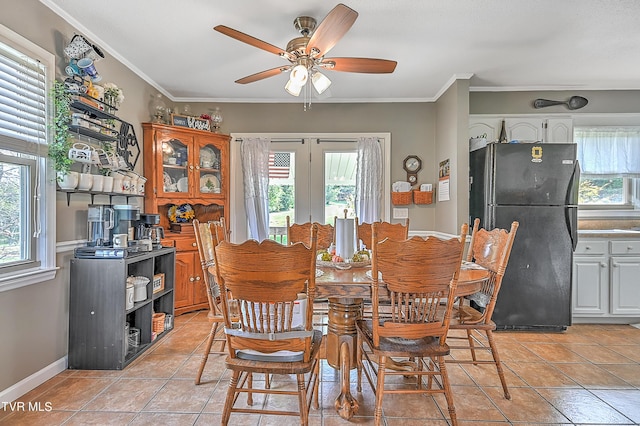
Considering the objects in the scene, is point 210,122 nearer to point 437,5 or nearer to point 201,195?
point 201,195

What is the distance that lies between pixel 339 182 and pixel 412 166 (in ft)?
3.02

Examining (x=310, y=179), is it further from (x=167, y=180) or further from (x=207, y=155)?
(x=167, y=180)

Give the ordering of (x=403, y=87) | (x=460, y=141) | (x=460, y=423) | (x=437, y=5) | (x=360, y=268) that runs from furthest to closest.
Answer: (x=403, y=87)
(x=460, y=141)
(x=437, y=5)
(x=360, y=268)
(x=460, y=423)

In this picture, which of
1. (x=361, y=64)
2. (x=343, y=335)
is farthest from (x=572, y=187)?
(x=343, y=335)

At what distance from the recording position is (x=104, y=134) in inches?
107

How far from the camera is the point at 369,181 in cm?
424

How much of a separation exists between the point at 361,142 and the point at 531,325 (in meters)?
2.61

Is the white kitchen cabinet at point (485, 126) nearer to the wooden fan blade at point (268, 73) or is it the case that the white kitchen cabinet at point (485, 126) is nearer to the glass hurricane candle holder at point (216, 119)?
the wooden fan blade at point (268, 73)

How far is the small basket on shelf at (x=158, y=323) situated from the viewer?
3014mm

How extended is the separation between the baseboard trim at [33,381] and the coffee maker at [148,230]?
101 cm

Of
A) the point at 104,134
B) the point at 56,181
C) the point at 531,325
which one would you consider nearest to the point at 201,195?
the point at 104,134

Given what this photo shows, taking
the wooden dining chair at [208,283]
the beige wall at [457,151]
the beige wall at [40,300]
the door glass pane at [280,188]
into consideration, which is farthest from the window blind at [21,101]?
the beige wall at [457,151]

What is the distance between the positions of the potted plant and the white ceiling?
54 cm

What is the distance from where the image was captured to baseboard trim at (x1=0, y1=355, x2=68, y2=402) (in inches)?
79.4
